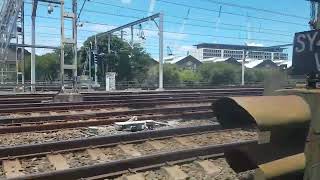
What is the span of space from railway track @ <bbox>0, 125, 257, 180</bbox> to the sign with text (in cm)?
201

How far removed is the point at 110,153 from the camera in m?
7.78

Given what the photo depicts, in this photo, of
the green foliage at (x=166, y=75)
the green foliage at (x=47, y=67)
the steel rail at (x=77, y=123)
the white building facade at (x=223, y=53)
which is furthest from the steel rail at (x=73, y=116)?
the white building facade at (x=223, y=53)

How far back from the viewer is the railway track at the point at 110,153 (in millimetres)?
6254

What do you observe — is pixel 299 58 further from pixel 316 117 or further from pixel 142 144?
pixel 142 144

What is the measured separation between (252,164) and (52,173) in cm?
278

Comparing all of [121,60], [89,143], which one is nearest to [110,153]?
[89,143]

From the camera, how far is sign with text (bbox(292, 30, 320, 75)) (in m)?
3.44

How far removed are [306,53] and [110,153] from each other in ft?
16.2

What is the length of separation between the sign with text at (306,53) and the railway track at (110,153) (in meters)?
2.01

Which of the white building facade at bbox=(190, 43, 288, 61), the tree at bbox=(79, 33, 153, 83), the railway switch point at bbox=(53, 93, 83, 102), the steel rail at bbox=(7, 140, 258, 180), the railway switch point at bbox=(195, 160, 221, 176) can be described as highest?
the white building facade at bbox=(190, 43, 288, 61)

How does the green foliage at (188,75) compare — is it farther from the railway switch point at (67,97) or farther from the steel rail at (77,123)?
the steel rail at (77,123)

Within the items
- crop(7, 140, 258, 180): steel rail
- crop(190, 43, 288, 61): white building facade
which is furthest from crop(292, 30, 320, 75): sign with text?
crop(190, 43, 288, 61): white building facade

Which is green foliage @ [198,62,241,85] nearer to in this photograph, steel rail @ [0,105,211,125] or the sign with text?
steel rail @ [0,105,211,125]

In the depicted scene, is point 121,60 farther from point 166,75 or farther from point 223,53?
point 223,53
